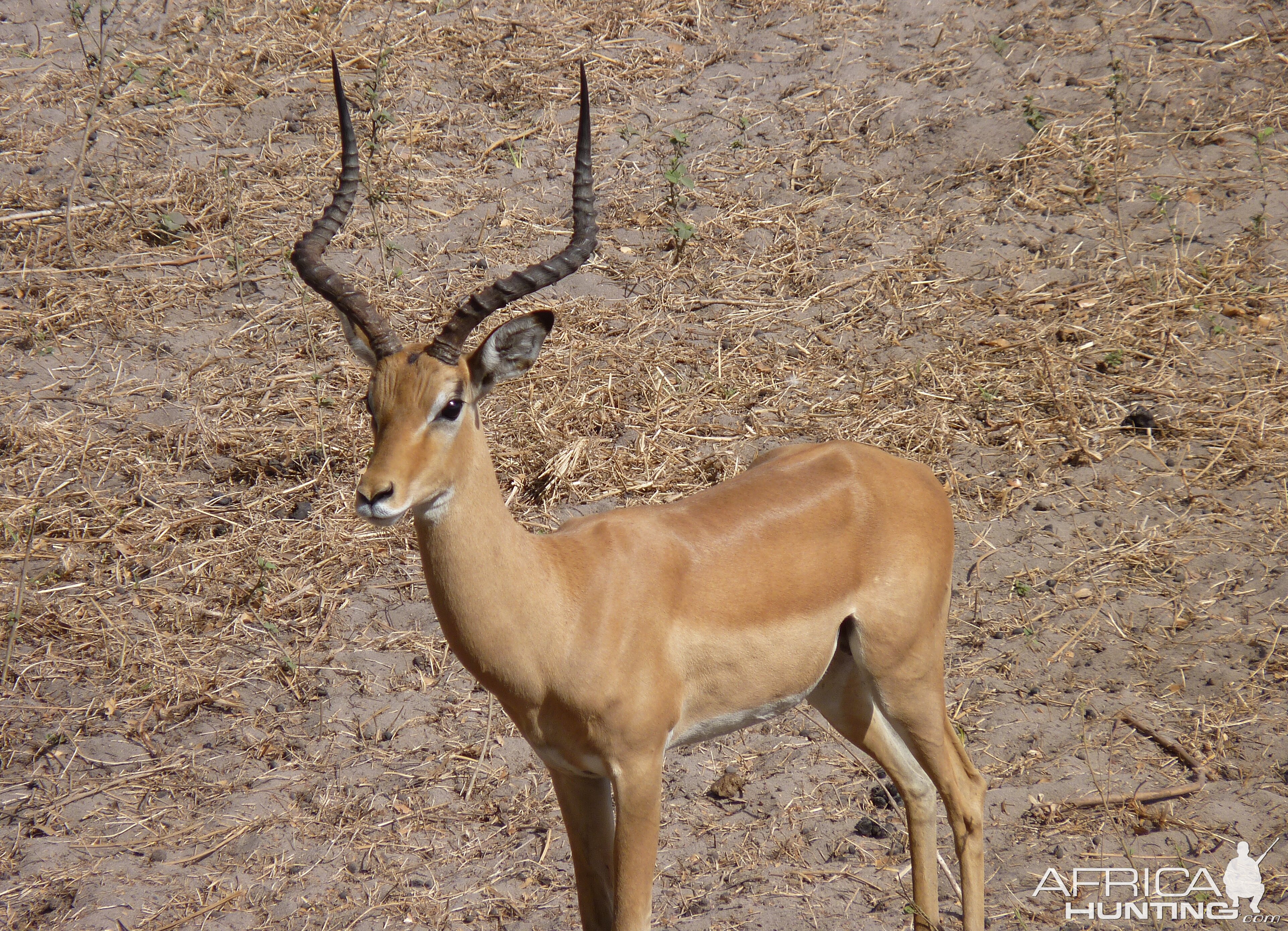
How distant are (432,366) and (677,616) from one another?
1048 mm

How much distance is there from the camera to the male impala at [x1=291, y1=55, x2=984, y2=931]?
10.6 ft

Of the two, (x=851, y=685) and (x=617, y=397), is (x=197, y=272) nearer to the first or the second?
(x=617, y=397)

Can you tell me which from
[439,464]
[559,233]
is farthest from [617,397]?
[439,464]

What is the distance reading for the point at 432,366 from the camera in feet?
10.5

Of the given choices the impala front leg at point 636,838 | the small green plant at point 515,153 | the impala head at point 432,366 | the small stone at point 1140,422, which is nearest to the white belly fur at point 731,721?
the impala front leg at point 636,838

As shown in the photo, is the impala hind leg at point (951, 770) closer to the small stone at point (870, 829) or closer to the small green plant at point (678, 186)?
the small stone at point (870, 829)

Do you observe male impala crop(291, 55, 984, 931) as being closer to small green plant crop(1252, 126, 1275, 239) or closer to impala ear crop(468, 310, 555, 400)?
impala ear crop(468, 310, 555, 400)

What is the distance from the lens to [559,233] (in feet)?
25.3

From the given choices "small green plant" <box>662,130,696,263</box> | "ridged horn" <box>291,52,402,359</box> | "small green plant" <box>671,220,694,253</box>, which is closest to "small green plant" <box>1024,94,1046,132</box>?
"small green plant" <box>662,130,696,263</box>

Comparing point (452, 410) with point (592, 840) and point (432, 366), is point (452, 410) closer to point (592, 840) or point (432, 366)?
point (432, 366)

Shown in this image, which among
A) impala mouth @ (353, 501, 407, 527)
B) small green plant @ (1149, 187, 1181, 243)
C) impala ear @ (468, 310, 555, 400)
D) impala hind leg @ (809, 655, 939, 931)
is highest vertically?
impala ear @ (468, 310, 555, 400)

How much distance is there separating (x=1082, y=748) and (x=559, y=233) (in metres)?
4.60

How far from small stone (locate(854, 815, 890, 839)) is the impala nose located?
2.58 meters

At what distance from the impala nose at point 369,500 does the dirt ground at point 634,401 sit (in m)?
2.02
